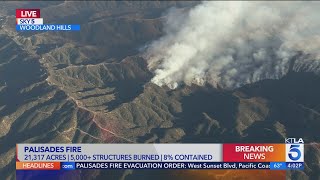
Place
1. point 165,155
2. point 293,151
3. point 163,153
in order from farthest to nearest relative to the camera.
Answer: point 163,153 < point 165,155 < point 293,151

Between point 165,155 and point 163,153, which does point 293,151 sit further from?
point 163,153

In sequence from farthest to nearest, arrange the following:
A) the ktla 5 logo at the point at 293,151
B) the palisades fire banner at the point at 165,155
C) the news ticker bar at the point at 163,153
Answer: the palisades fire banner at the point at 165,155 < the news ticker bar at the point at 163,153 < the ktla 5 logo at the point at 293,151

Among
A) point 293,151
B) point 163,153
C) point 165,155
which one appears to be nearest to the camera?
point 293,151

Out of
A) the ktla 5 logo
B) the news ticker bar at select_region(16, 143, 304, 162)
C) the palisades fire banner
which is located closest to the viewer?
the ktla 5 logo

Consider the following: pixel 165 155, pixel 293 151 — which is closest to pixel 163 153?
pixel 165 155

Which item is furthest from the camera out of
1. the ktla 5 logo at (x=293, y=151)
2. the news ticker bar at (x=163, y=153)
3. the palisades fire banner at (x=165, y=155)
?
the palisades fire banner at (x=165, y=155)

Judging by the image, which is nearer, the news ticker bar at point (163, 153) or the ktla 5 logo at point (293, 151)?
the ktla 5 logo at point (293, 151)

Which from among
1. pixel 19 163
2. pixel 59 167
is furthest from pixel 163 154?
pixel 19 163

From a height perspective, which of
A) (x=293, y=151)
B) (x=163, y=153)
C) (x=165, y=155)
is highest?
(x=163, y=153)

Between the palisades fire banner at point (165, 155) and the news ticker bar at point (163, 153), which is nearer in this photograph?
the news ticker bar at point (163, 153)
